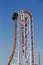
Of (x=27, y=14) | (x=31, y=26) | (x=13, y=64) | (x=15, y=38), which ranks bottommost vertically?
(x=13, y=64)

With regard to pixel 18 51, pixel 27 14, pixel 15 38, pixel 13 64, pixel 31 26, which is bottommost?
pixel 13 64

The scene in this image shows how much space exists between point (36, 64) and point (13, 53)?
6.35 m

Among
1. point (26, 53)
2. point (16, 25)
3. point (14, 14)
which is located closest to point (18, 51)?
point (26, 53)

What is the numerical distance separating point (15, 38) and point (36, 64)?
7.67 meters

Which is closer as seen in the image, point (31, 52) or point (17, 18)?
point (31, 52)

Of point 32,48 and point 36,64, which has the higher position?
point 32,48

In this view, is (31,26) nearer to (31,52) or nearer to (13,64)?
(31,52)

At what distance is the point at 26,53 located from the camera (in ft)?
133

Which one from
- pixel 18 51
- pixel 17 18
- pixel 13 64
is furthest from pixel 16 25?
pixel 13 64

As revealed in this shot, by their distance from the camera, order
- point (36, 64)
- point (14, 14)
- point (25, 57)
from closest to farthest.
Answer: point (36, 64), point (25, 57), point (14, 14)

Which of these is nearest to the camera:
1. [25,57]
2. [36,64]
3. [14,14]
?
A: [36,64]

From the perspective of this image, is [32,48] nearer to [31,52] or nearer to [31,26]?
[31,52]

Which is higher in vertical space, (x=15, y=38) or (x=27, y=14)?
(x=27, y=14)

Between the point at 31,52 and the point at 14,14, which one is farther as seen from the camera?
the point at 14,14
